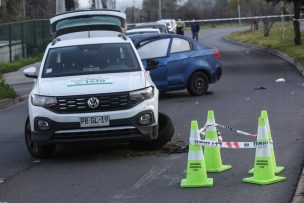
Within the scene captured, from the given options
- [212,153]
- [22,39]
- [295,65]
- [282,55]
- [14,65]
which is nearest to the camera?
[212,153]

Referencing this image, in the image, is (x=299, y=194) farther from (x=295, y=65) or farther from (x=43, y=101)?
(x=295, y=65)

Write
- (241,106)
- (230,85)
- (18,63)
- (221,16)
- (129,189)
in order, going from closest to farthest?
(129,189) → (241,106) → (230,85) → (18,63) → (221,16)

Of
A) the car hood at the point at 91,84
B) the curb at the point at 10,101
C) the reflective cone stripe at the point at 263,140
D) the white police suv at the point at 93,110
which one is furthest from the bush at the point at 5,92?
the reflective cone stripe at the point at 263,140

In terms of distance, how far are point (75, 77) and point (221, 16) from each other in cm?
9280

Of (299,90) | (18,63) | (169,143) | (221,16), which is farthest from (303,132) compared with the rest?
(221,16)

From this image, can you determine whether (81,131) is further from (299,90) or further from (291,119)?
(299,90)

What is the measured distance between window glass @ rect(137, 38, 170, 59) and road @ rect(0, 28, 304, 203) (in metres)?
2.10

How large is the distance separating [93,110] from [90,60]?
4.99 ft

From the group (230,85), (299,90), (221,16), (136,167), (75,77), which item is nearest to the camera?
(136,167)

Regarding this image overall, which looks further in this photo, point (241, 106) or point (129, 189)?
point (241, 106)

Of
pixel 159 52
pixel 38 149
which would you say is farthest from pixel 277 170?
pixel 159 52

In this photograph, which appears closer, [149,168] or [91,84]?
[149,168]

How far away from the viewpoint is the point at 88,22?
1347 centimetres

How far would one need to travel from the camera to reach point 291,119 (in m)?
12.2
